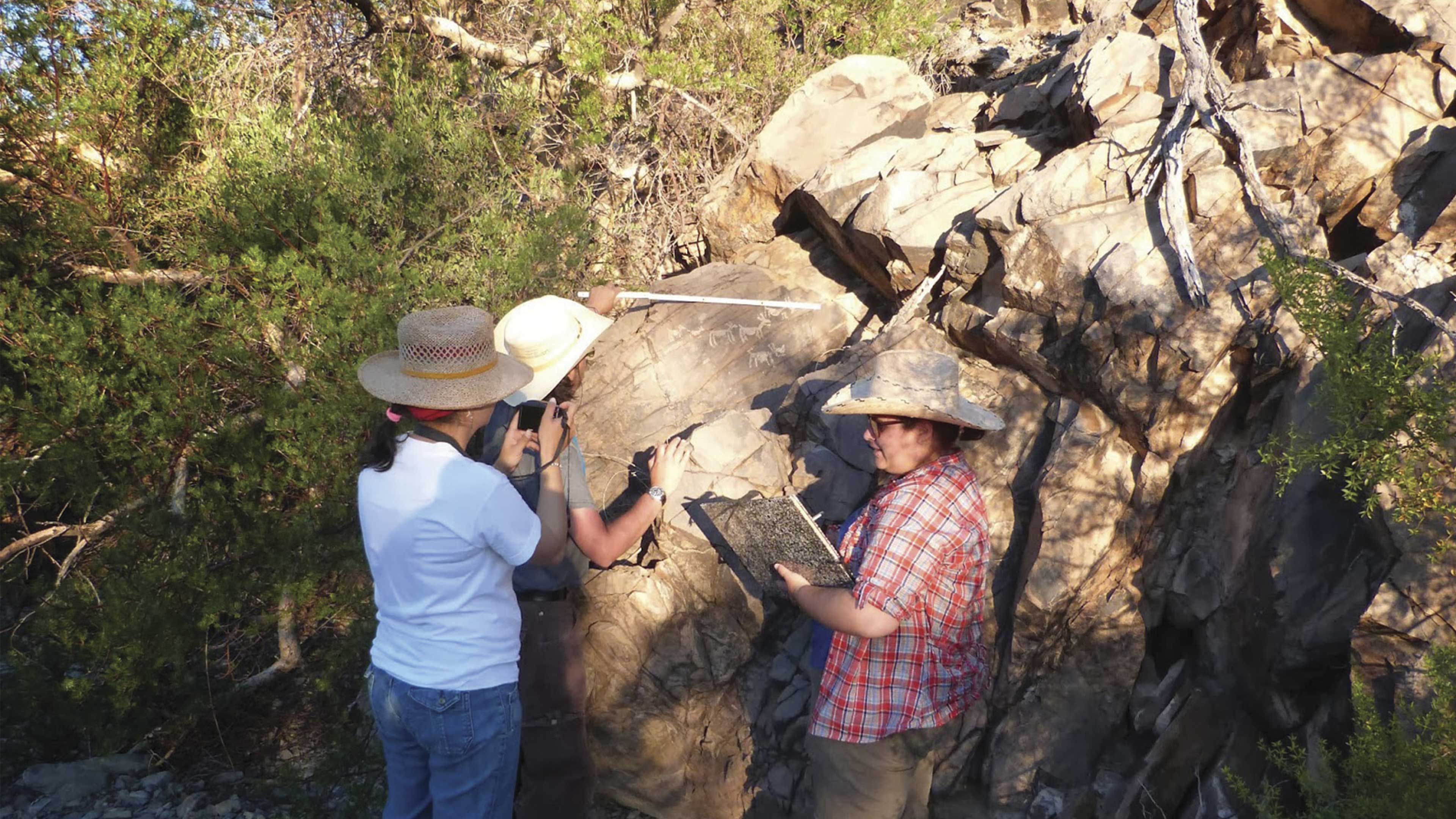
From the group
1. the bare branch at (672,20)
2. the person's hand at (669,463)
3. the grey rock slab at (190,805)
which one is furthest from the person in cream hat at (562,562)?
the bare branch at (672,20)

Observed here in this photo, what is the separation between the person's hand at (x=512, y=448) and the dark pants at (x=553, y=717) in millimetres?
736

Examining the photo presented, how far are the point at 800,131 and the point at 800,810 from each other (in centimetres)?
513

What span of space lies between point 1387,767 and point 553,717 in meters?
3.23

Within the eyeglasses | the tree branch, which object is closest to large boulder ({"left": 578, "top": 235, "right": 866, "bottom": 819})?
the eyeglasses

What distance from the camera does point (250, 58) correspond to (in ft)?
23.0

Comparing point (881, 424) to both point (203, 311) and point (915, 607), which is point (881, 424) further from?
point (203, 311)

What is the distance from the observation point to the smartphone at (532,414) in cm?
395

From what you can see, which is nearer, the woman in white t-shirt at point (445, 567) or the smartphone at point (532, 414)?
the woman in white t-shirt at point (445, 567)

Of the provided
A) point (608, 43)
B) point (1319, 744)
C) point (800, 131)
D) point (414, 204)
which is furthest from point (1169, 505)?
point (608, 43)

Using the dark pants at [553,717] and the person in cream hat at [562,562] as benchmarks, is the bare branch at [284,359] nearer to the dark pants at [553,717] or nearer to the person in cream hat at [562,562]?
the person in cream hat at [562,562]

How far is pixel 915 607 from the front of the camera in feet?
9.51

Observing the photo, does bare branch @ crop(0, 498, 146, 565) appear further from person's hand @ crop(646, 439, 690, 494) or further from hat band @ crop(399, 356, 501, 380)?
person's hand @ crop(646, 439, 690, 494)

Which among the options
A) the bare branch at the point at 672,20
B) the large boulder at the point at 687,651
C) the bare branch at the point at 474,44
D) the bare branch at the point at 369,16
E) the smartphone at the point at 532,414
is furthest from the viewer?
the bare branch at the point at 672,20

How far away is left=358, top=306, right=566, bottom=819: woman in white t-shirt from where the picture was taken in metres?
2.82
